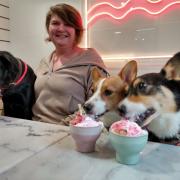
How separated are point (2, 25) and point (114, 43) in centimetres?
112

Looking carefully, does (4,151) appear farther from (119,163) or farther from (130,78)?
(130,78)

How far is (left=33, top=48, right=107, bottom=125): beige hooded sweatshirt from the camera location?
1312 mm

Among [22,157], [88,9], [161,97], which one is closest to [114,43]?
[88,9]

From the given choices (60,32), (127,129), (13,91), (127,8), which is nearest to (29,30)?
(127,8)

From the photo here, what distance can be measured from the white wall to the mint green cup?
191 centimetres

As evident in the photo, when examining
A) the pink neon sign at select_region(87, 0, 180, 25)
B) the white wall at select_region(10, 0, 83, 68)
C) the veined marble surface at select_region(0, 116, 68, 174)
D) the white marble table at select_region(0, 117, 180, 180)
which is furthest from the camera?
the white wall at select_region(10, 0, 83, 68)

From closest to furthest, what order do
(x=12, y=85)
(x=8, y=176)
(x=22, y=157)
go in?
(x=8, y=176)
(x=22, y=157)
(x=12, y=85)

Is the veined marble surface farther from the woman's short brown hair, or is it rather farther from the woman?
the woman's short brown hair

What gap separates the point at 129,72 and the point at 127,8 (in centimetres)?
130

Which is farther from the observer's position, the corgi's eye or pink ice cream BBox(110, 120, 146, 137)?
the corgi's eye

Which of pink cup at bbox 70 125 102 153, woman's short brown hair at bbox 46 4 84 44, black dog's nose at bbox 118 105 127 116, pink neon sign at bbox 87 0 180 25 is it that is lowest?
pink cup at bbox 70 125 102 153

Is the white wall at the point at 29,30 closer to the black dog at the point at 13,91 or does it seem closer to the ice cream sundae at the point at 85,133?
the black dog at the point at 13,91

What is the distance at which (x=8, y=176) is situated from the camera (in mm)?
585

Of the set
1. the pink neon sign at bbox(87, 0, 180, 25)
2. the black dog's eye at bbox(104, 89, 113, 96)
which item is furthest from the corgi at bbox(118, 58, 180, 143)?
the pink neon sign at bbox(87, 0, 180, 25)
